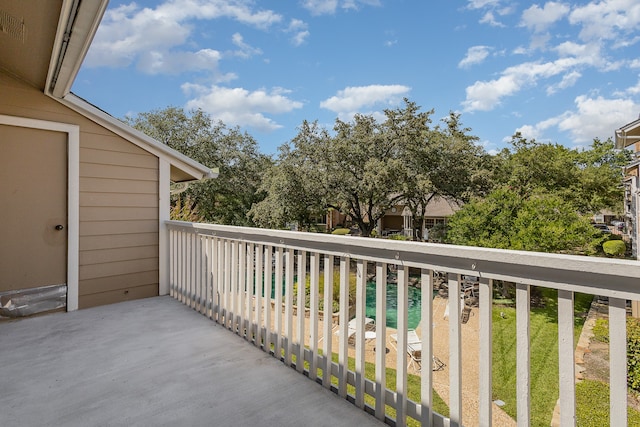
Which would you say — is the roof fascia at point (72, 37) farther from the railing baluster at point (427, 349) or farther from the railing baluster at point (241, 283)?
the railing baluster at point (427, 349)

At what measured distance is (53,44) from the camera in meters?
2.43

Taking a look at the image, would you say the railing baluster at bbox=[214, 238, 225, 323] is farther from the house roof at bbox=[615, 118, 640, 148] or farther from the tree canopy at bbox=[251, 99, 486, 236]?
the tree canopy at bbox=[251, 99, 486, 236]

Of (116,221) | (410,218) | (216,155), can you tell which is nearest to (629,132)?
(116,221)

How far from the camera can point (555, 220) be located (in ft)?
37.4

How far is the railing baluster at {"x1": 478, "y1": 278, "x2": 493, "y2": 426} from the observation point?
1313 millimetres

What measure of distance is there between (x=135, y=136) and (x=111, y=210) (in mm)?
874

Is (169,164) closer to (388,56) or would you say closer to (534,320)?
(534,320)

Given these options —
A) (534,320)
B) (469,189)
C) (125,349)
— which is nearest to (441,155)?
(469,189)

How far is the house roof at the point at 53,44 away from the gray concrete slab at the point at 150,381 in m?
2.18

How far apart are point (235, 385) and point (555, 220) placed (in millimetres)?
12627

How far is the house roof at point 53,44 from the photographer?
204 centimetres

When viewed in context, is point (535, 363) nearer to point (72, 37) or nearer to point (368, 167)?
point (72, 37)

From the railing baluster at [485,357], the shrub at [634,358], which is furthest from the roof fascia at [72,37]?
the shrub at [634,358]

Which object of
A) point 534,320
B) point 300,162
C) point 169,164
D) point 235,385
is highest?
point 300,162
